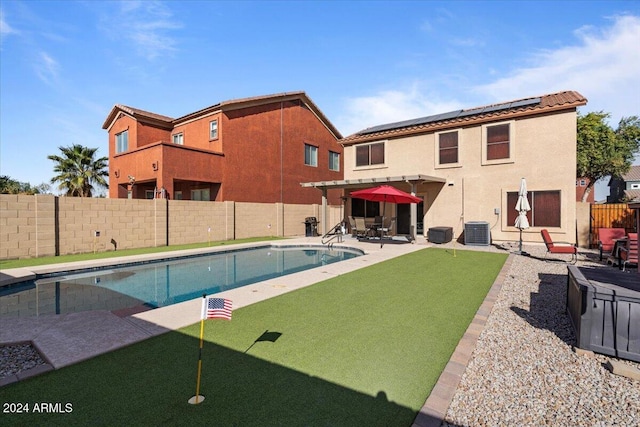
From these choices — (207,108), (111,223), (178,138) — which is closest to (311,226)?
(207,108)

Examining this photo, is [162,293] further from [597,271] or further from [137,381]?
[597,271]

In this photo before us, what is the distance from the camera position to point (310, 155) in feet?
88.0

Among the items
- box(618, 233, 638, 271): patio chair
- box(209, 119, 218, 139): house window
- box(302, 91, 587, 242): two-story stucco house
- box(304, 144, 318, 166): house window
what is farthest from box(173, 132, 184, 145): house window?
box(618, 233, 638, 271): patio chair

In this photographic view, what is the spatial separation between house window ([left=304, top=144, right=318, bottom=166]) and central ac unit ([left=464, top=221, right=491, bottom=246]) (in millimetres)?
14582

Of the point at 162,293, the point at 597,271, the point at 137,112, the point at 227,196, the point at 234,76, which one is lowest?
the point at 162,293

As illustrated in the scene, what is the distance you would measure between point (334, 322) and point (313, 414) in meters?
2.32

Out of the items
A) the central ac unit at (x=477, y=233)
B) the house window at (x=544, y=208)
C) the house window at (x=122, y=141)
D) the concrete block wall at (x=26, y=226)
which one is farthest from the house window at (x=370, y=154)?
the house window at (x=122, y=141)

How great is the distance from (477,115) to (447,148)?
220 centimetres

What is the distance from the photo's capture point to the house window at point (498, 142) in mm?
15578

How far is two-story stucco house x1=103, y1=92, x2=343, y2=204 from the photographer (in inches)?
736

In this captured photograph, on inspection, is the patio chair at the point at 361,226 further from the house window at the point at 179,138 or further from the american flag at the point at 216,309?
the house window at the point at 179,138

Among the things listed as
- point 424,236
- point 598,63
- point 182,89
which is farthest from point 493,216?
point 182,89

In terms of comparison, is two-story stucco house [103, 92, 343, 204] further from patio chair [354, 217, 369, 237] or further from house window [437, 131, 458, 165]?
house window [437, 131, 458, 165]

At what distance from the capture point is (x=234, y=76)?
19297 millimetres
